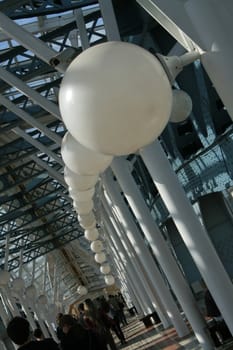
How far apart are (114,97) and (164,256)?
445 inches

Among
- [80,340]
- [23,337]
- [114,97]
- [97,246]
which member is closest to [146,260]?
[97,246]

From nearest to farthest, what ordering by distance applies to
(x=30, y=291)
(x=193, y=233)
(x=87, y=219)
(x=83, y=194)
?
(x=83, y=194) < (x=193, y=233) < (x=87, y=219) < (x=30, y=291)

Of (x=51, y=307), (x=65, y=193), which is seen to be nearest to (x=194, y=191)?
(x=65, y=193)

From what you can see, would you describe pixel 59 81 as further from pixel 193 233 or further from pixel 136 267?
pixel 193 233

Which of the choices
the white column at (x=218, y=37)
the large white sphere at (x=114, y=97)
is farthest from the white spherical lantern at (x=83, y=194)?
the large white sphere at (x=114, y=97)

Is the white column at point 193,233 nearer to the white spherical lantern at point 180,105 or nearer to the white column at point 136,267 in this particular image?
the white spherical lantern at point 180,105

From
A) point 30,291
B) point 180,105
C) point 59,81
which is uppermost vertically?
point 59,81

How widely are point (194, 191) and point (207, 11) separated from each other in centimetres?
1857

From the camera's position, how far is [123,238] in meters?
24.9

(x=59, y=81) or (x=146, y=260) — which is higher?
(x=59, y=81)

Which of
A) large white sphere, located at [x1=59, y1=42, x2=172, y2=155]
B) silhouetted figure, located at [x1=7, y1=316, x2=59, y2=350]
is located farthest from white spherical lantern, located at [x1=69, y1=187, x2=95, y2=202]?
large white sphere, located at [x1=59, y1=42, x2=172, y2=155]

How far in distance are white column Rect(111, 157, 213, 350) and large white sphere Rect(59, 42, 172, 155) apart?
29.8 ft

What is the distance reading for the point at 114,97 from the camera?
2623mm

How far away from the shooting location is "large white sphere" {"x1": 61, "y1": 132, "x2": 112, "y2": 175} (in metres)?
4.27
